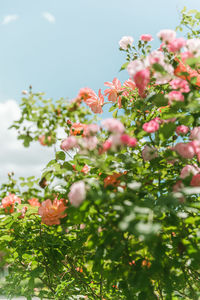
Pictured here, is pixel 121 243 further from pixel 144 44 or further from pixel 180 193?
pixel 144 44

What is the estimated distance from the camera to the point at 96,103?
2.12 metres

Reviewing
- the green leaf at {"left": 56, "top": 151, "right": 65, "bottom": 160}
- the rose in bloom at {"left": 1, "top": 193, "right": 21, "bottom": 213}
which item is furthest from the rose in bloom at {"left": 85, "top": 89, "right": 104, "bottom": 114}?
the rose in bloom at {"left": 1, "top": 193, "right": 21, "bottom": 213}

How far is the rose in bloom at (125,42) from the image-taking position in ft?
7.06

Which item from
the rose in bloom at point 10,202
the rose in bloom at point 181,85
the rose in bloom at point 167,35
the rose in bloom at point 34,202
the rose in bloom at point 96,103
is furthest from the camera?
the rose in bloom at point 34,202

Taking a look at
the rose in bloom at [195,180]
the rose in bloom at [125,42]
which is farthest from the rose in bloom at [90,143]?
the rose in bloom at [125,42]

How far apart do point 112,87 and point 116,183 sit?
0.99 meters

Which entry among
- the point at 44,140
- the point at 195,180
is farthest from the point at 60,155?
the point at 195,180

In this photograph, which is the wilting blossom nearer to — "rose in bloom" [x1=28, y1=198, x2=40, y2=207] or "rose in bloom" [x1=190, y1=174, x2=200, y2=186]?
"rose in bloom" [x1=190, y1=174, x2=200, y2=186]

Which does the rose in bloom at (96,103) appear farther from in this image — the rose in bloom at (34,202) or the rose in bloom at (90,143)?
the rose in bloom at (34,202)

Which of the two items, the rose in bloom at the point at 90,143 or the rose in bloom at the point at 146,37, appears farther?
the rose in bloom at the point at 146,37

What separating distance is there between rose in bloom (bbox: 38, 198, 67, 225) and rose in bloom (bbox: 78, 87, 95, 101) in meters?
0.69

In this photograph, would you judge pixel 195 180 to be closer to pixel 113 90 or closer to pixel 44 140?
pixel 44 140

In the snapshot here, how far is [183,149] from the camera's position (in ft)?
4.36

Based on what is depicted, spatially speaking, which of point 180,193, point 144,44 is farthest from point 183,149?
point 144,44
